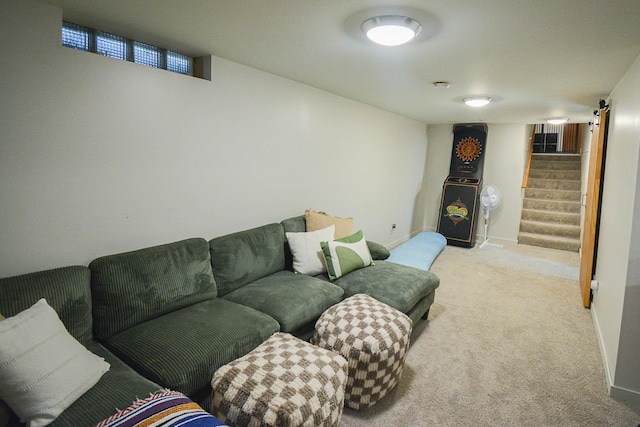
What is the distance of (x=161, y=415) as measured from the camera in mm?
1284

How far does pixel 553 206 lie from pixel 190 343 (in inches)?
279

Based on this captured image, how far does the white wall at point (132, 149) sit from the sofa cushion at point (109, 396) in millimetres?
828

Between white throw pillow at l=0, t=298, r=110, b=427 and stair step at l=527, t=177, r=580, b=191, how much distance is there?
7.97 metres

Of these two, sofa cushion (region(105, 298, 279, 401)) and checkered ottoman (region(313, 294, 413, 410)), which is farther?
checkered ottoman (region(313, 294, 413, 410))

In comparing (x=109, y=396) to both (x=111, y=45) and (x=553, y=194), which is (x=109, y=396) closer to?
(x=111, y=45)

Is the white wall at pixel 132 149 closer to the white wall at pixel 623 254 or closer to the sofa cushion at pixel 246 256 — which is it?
the sofa cushion at pixel 246 256

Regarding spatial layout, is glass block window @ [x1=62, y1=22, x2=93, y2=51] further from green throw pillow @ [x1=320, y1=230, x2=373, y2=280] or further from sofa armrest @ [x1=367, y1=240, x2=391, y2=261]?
sofa armrest @ [x1=367, y1=240, x2=391, y2=261]

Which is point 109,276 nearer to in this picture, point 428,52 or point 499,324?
point 428,52

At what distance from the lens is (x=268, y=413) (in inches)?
56.6

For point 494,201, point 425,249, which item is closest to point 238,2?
point 425,249

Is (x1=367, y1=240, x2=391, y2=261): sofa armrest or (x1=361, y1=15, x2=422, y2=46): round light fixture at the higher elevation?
(x1=361, y1=15, x2=422, y2=46): round light fixture

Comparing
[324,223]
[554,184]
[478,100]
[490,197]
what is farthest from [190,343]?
[554,184]

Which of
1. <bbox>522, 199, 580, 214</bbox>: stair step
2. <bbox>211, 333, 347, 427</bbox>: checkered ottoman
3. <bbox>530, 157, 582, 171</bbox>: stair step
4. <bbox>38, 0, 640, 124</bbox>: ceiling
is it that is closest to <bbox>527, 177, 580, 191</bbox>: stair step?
<bbox>522, 199, 580, 214</bbox>: stair step

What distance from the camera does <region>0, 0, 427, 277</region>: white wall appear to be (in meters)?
1.79
